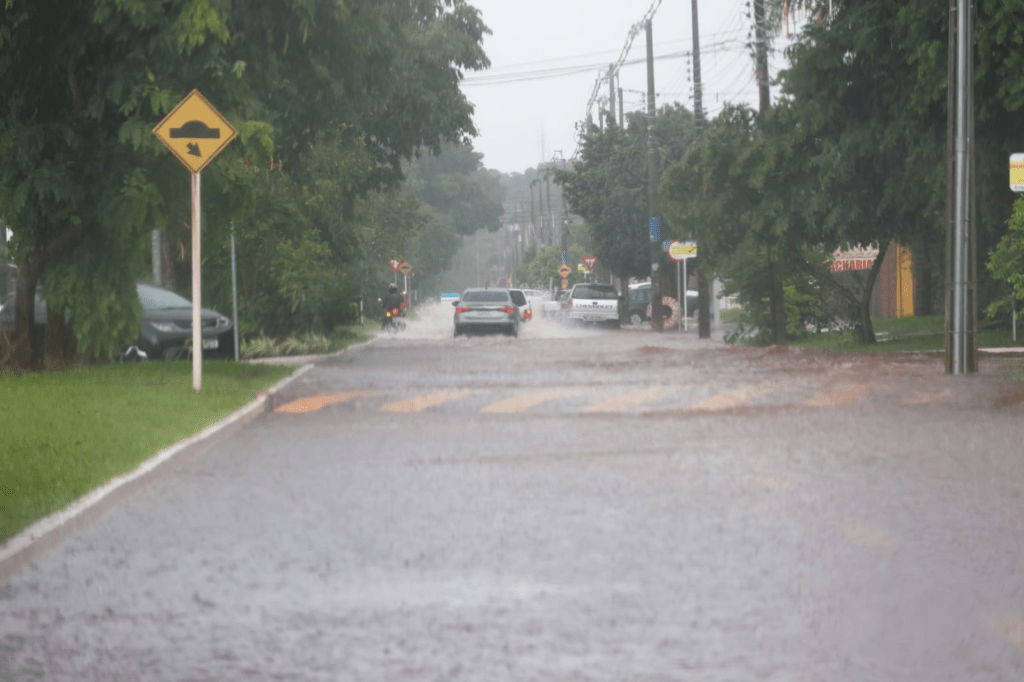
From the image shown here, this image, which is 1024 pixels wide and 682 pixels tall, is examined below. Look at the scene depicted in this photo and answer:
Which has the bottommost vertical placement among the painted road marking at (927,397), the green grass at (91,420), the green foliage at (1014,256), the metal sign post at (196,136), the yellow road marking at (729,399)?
the yellow road marking at (729,399)

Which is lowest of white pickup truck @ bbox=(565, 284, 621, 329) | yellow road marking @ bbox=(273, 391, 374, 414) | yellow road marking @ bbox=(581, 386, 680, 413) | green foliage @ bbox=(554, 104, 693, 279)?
yellow road marking @ bbox=(581, 386, 680, 413)

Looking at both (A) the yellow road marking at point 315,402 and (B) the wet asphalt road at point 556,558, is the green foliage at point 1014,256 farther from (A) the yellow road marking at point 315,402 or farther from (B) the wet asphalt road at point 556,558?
(A) the yellow road marking at point 315,402

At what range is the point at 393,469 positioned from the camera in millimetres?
11648

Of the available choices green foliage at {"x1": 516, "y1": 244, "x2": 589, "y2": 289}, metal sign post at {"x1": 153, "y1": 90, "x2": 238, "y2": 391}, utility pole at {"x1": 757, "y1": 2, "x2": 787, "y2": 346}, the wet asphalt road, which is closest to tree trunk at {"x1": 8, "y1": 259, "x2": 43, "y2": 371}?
metal sign post at {"x1": 153, "y1": 90, "x2": 238, "y2": 391}

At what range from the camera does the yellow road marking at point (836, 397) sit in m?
17.0

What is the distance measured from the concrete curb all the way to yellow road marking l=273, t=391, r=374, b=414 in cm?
370

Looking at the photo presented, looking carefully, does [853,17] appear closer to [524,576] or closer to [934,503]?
[934,503]

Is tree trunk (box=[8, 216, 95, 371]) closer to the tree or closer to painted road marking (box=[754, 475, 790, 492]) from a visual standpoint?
the tree

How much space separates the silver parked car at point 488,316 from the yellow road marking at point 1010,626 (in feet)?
124

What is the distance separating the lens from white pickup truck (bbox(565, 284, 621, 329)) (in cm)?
5444

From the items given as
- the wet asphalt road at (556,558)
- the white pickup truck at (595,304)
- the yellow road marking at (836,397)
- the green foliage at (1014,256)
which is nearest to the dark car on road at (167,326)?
the wet asphalt road at (556,558)

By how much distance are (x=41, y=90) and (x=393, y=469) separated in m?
11.2

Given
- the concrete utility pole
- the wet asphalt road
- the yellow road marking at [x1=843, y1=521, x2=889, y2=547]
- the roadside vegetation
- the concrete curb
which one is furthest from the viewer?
the roadside vegetation

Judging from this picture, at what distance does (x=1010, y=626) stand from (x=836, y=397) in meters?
11.8
